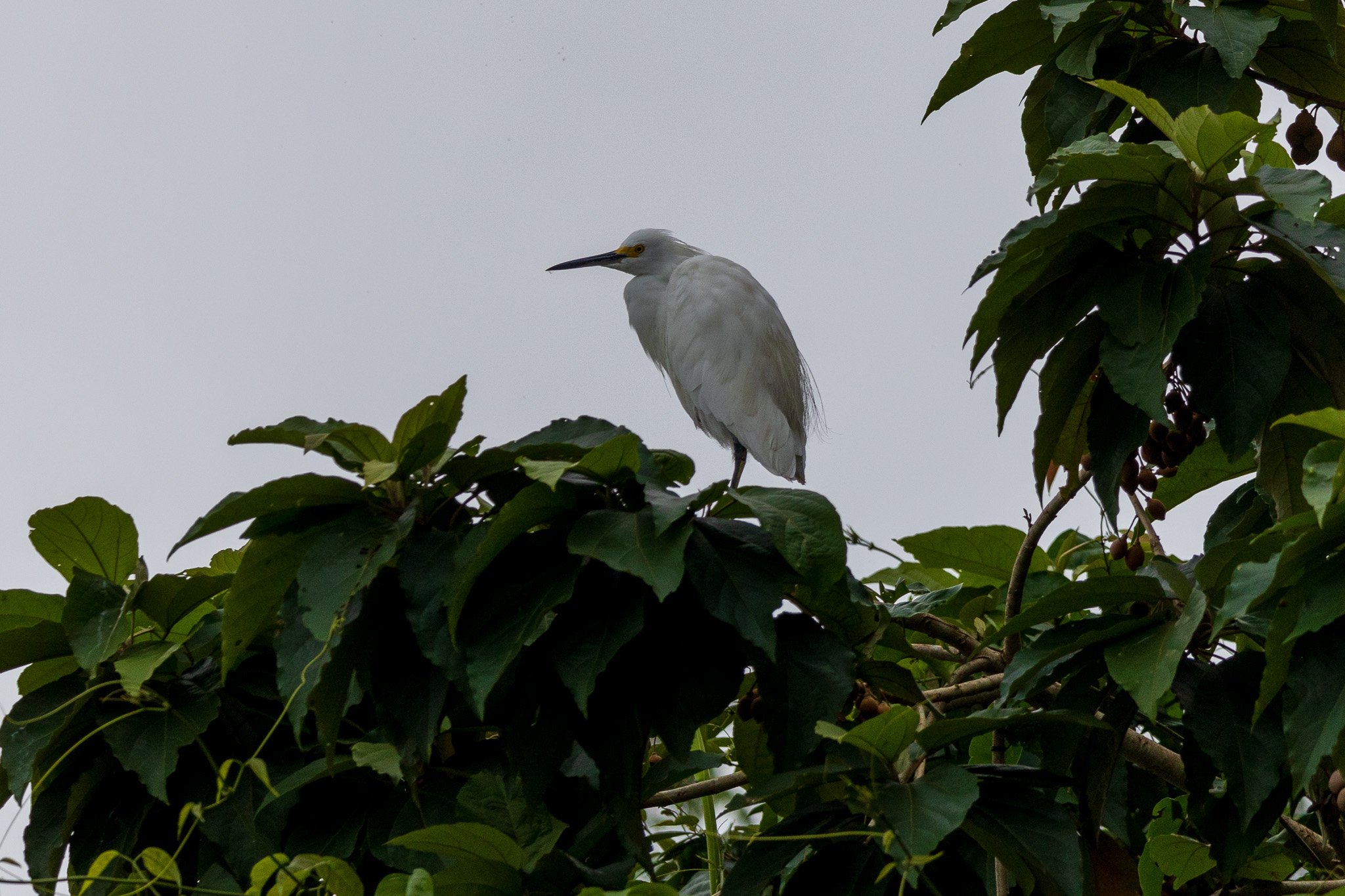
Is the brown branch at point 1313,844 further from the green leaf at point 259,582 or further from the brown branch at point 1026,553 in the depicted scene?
the green leaf at point 259,582

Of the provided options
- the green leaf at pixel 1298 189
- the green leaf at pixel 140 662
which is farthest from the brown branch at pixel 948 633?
the green leaf at pixel 140 662

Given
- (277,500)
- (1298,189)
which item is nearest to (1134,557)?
(1298,189)

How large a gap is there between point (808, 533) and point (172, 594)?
83cm

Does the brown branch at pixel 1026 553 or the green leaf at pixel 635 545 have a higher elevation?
the green leaf at pixel 635 545

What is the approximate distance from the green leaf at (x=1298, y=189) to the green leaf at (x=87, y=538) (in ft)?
4.40

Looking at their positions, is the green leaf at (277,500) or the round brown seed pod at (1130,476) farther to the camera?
the round brown seed pod at (1130,476)

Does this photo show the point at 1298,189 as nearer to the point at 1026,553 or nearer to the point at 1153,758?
the point at 1026,553

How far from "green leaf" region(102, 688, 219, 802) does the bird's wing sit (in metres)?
3.00

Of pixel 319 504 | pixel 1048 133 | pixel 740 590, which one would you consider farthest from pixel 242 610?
pixel 1048 133

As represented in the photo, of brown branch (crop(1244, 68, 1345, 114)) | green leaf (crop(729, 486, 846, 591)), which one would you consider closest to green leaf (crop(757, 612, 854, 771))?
green leaf (crop(729, 486, 846, 591))

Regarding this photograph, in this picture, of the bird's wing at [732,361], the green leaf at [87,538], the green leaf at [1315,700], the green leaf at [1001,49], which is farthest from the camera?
the bird's wing at [732,361]

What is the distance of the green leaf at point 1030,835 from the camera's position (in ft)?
3.99

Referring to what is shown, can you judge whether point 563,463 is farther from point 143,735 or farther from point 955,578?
point 955,578

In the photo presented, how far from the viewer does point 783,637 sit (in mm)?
1324
